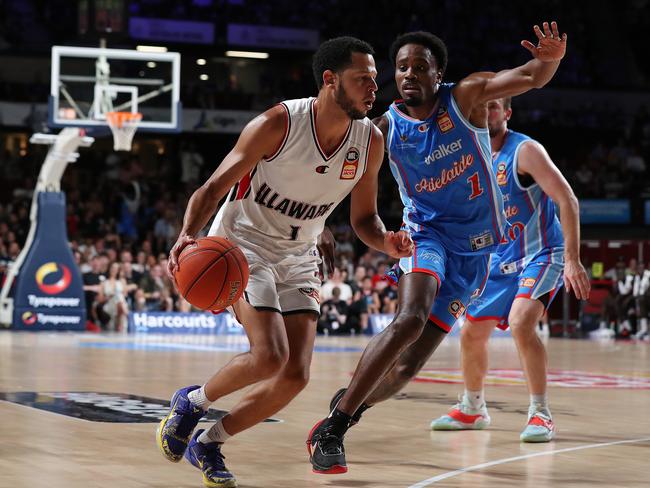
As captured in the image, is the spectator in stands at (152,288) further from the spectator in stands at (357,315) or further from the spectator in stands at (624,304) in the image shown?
the spectator in stands at (624,304)

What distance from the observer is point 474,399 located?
6.50 m

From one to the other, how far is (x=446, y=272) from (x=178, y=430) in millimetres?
1775

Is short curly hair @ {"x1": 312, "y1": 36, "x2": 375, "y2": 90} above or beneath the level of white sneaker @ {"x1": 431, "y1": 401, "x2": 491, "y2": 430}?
above

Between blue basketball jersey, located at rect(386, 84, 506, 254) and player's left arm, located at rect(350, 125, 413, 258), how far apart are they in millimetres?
620

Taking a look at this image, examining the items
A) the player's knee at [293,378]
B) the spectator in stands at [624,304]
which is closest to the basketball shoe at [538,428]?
the player's knee at [293,378]

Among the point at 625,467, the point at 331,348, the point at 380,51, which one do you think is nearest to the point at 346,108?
the point at 625,467

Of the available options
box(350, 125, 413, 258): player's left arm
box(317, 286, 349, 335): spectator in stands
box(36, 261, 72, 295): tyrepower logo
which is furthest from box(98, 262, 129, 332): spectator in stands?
box(350, 125, 413, 258): player's left arm

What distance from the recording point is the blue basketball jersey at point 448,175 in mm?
5598

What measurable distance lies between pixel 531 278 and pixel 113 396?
3.10m

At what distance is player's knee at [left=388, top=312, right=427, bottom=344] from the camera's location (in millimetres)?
5031

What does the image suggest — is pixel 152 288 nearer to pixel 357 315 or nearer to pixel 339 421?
pixel 357 315

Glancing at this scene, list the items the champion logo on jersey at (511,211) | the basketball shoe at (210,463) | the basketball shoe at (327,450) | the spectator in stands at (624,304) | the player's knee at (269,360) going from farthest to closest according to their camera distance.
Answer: the spectator in stands at (624,304), the champion logo on jersey at (511,211), the basketball shoe at (327,450), the player's knee at (269,360), the basketball shoe at (210,463)

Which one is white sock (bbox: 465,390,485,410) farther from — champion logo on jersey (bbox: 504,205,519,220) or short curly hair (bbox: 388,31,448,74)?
short curly hair (bbox: 388,31,448,74)

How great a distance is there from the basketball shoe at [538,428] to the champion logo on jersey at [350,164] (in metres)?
1.91
